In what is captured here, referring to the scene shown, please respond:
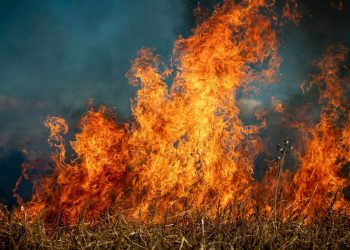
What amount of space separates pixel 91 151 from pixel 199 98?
455cm

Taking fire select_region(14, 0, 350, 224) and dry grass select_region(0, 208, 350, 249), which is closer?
dry grass select_region(0, 208, 350, 249)

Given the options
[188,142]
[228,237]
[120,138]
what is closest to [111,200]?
[120,138]

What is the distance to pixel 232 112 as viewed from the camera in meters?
12.9

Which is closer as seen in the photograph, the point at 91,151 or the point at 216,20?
the point at 91,151

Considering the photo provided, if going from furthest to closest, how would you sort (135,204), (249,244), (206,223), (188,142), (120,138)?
(120,138) < (188,142) < (135,204) < (206,223) < (249,244)

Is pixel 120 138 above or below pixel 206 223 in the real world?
above

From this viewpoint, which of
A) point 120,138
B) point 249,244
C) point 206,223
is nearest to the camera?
point 249,244

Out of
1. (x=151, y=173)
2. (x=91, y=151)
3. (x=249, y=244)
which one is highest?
(x=91, y=151)

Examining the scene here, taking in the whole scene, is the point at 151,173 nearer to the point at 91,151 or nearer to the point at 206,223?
the point at 91,151

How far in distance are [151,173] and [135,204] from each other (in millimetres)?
1229

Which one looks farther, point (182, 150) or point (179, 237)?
point (182, 150)

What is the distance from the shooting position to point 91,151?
12.4m

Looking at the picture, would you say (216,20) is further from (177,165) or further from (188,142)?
(177,165)

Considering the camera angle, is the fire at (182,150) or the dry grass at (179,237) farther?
the fire at (182,150)
